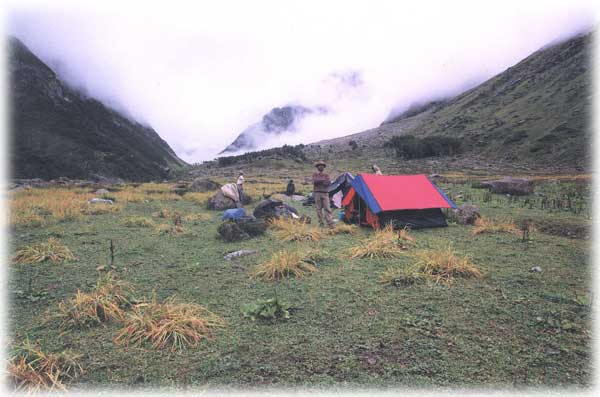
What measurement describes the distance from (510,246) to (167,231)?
31.7 ft

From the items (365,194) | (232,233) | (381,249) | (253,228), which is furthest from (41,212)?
(381,249)

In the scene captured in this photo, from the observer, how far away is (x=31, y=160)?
53438mm

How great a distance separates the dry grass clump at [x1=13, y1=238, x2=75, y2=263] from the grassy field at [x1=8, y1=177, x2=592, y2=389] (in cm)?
20

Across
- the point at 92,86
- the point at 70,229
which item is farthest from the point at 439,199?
the point at 92,86

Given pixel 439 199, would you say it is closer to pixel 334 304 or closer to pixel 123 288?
pixel 334 304

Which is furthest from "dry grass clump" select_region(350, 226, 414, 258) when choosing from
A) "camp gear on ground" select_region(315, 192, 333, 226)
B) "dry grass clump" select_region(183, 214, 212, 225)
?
"dry grass clump" select_region(183, 214, 212, 225)

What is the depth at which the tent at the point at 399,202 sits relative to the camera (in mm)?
9688

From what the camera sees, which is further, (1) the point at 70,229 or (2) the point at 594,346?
(1) the point at 70,229

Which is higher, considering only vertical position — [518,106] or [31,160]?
[518,106]

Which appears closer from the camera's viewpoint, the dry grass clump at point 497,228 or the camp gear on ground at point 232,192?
the dry grass clump at point 497,228

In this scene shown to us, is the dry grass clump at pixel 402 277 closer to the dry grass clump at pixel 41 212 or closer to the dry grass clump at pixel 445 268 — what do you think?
the dry grass clump at pixel 445 268

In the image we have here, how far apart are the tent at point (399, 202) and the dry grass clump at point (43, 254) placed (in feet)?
26.5

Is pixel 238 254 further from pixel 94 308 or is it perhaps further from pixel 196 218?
pixel 196 218

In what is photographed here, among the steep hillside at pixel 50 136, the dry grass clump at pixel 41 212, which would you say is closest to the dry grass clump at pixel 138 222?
the dry grass clump at pixel 41 212
